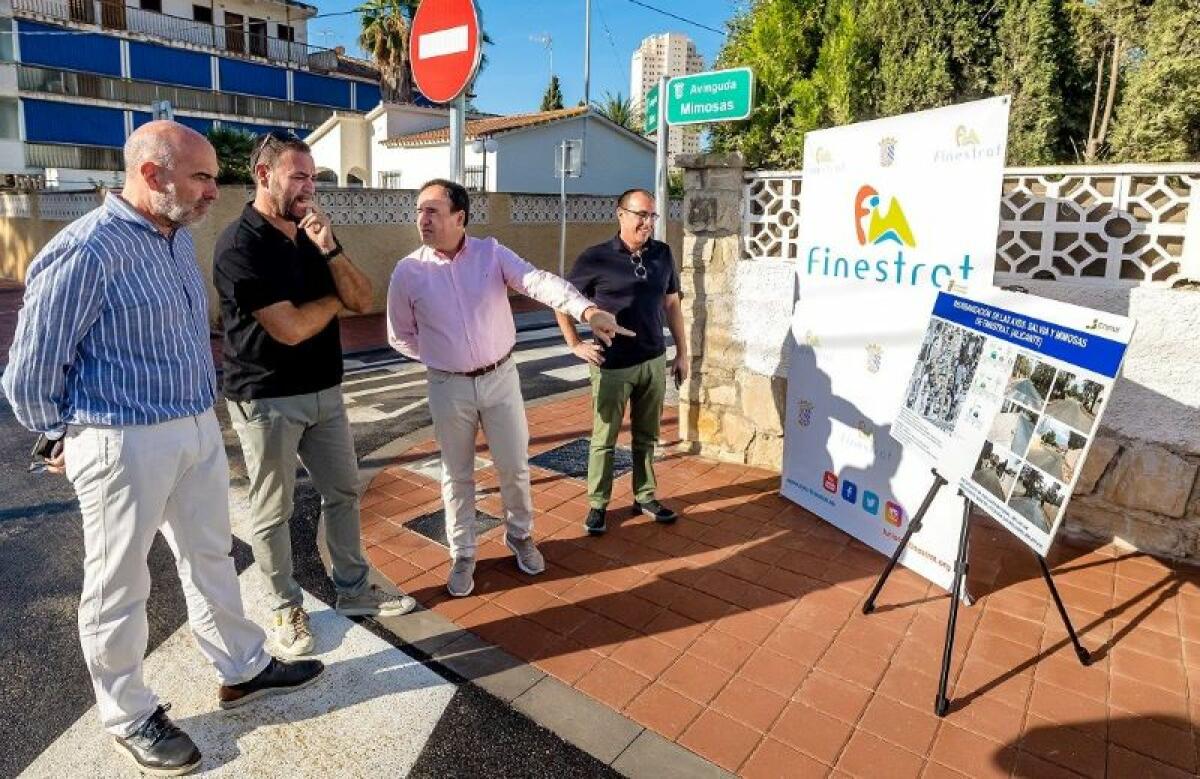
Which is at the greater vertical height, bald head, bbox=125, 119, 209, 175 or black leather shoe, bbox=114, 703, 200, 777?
bald head, bbox=125, 119, 209, 175

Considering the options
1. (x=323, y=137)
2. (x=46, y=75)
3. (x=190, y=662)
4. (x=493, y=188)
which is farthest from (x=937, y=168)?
(x=46, y=75)

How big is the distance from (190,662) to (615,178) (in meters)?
20.4

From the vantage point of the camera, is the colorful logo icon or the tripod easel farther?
the colorful logo icon

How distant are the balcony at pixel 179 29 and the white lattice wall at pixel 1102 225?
3269 cm

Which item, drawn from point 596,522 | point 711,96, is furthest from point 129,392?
point 711,96

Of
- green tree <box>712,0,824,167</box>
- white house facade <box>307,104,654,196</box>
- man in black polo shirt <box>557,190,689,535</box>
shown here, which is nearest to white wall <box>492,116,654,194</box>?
white house facade <box>307,104,654,196</box>

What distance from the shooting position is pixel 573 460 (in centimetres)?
559

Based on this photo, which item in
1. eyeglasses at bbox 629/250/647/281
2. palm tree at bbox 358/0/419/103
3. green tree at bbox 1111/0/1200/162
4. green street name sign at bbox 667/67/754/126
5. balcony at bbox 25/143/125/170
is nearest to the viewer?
eyeglasses at bbox 629/250/647/281

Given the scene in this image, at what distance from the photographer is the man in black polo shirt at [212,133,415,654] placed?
2852 millimetres

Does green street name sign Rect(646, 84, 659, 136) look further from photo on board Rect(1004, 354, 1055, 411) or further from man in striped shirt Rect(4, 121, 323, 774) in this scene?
man in striped shirt Rect(4, 121, 323, 774)

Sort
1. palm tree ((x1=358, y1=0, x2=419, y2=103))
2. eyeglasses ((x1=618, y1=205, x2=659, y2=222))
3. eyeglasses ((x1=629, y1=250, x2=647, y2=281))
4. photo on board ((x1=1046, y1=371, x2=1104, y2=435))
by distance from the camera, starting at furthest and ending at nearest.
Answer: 1. palm tree ((x1=358, y1=0, x2=419, y2=103))
2. eyeglasses ((x1=629, y1=250, x2=647, y2=281))
3. eyeglasses ((x1=618, y1=205, x2=659, y2=222))
4. photo on board ((x1=1046, y1=371, x2=1104, y2=435))

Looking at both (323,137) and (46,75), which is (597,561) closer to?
(323,137)

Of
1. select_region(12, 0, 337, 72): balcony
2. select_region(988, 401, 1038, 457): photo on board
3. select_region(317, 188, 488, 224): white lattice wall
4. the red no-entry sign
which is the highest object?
select_region(12, 0, 337, 72): balcony

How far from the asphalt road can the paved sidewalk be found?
0.60 ft
